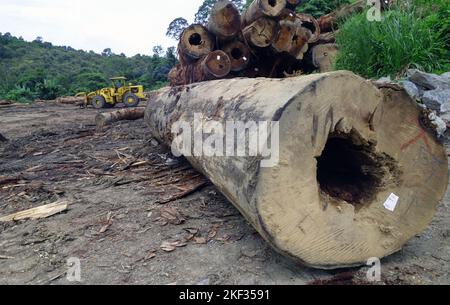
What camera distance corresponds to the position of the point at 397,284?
185 cm

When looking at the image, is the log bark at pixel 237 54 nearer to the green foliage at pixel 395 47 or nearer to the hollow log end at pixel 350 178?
the green foliage at pixel 395 47

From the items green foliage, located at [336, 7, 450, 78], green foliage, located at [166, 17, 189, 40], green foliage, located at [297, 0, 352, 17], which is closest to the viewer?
green foliage, located at [336, 7, 450, 78]

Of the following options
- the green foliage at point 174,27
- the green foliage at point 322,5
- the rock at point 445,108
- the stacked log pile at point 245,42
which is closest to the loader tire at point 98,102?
the green foliage at point 322,5

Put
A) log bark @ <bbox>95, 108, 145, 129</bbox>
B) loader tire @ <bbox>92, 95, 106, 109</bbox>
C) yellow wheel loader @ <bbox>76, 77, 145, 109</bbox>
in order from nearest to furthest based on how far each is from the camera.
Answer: log bark @ <bbox>95, 108, 145, 129</bbox>, yellow wheel loader @ <bbox>76, 77, 145, 109</bbox>, loader tire @ <bbox>92, 95, 106, 109</bbox>

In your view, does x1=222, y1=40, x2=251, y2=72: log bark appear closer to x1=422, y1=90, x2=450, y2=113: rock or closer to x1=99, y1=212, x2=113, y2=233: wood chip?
x1=422, y1=90, x2=450, y2=113: rock

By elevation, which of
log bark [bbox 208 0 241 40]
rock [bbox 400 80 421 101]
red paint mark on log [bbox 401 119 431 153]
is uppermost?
log bark [bbox 208 0 241 40]

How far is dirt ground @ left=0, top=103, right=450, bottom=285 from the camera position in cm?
199

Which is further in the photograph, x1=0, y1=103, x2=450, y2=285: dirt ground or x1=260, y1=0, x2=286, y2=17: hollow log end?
x1=260, y1=0, x2=286, y2=17: hollow log end

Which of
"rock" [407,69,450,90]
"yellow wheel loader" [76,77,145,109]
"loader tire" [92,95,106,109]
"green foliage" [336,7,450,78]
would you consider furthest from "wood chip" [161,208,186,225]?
"loader tire" [92,95,106,109]

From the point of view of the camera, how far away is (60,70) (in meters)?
33.9

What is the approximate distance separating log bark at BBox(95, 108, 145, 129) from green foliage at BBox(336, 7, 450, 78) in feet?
13.8

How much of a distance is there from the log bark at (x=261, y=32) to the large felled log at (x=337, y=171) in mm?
2695

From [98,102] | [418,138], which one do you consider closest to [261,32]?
[418,138]

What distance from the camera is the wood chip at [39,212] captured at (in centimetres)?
281
